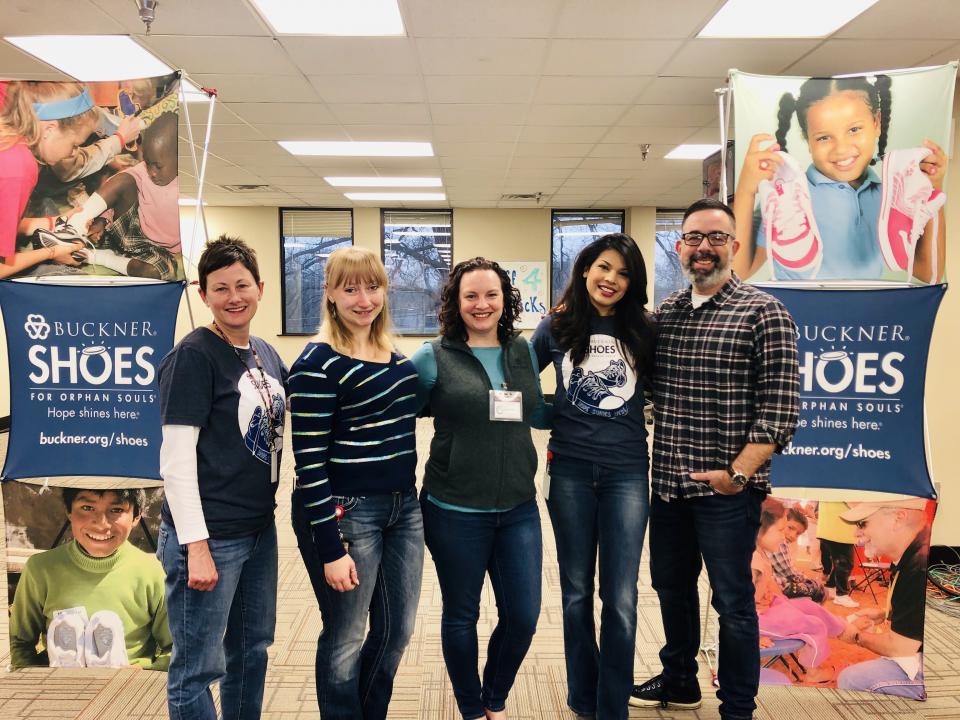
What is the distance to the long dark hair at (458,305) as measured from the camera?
68.0 inches

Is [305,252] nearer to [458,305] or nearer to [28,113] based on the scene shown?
[28,113]

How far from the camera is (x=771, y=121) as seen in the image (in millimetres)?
2176

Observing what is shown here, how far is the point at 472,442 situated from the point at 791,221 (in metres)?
1.41

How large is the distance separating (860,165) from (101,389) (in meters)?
2.69

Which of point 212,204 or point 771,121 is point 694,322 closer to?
point 771,121

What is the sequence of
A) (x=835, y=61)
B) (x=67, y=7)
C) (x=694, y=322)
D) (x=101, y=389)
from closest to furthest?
(x=694, y=322)
(x=101, y=389)
(x=67, y=7)
(x=835, y=61)

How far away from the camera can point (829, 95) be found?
2160 mm

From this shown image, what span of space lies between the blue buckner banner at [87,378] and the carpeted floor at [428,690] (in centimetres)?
77

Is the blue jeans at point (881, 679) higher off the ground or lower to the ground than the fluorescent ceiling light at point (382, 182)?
lower

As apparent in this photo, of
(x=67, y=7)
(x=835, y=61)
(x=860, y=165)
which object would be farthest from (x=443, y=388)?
(x=835, y=61)

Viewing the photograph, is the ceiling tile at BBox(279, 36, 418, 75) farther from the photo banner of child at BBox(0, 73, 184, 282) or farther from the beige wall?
the beige wall

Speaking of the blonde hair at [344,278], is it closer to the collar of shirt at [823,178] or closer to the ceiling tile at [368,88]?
the collar of shirt at [823,178]

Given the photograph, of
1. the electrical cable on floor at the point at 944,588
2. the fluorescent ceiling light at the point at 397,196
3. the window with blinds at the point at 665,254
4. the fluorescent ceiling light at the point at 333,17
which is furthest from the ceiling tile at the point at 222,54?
the window with blinds at the point at 665,254

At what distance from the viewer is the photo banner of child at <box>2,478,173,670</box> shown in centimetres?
221
